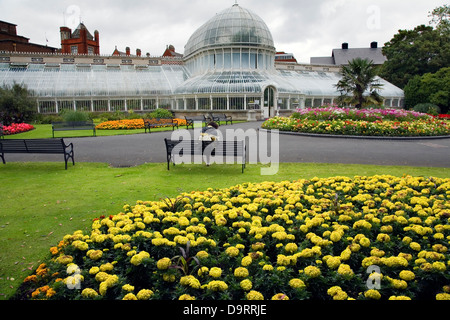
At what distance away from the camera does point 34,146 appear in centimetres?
1034

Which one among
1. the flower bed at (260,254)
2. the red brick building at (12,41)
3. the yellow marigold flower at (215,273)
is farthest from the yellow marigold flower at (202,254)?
the red brick building at (12,41)

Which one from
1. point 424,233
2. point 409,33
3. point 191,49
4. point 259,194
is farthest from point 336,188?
point 409,33

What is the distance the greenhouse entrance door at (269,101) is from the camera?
33084 millimetres

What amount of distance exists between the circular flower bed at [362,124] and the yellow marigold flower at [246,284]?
1594 centimetres

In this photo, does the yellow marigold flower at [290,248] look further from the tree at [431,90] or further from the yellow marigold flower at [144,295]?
the tree at [431,90]

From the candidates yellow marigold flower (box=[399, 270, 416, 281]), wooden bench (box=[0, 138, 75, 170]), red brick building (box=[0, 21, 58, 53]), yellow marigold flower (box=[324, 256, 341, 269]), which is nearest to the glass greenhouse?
red brick building (box=[0, 21, 58, 53])

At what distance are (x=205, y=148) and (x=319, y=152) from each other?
514 centimetres

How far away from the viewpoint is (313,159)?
11242 millimetres

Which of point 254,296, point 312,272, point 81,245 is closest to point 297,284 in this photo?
point 312,272

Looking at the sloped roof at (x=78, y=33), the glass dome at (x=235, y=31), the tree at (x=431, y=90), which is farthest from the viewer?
the sloped roof at (x=78, y=33)

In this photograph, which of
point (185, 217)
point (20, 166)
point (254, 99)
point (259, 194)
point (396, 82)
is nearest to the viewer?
point (185, 217)

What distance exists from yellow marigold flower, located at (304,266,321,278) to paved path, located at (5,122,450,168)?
7.93m

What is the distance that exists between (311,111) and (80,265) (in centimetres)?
2008

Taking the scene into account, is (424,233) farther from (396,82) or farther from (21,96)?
(396,82)
